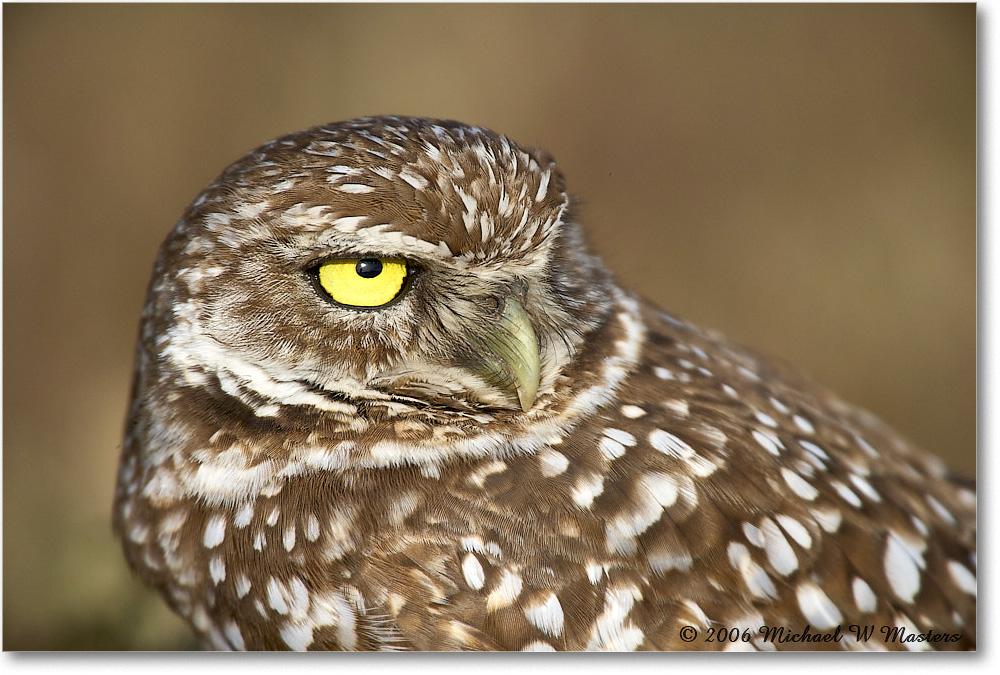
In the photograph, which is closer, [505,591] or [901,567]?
[505,591]

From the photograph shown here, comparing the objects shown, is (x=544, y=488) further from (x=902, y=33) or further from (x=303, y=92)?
(x=902, y=33)

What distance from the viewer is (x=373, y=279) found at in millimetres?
1410

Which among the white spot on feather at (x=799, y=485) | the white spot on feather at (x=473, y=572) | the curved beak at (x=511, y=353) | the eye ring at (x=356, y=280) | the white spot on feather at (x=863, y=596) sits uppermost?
the eye ring at (x=356, y=280)

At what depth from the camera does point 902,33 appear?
73.8 inches

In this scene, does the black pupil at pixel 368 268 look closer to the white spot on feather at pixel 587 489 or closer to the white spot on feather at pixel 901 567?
the white spot on feather at pixel 587 489

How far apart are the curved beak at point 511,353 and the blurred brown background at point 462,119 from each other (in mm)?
501

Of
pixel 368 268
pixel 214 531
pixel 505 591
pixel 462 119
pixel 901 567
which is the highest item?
pixel 462 119

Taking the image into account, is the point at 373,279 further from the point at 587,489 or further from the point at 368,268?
the point at 587,489

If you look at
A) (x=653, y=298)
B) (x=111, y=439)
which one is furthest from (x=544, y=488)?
(x=111, y=439)

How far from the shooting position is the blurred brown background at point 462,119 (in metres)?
1.87

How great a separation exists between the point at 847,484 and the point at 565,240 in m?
0.81

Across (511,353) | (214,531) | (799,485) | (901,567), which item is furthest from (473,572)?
(901,567)

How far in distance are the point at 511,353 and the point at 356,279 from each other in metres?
0.33

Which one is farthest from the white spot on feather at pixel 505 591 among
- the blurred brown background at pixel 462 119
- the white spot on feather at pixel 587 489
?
Result: the blurred brown background at pixel 462 119
